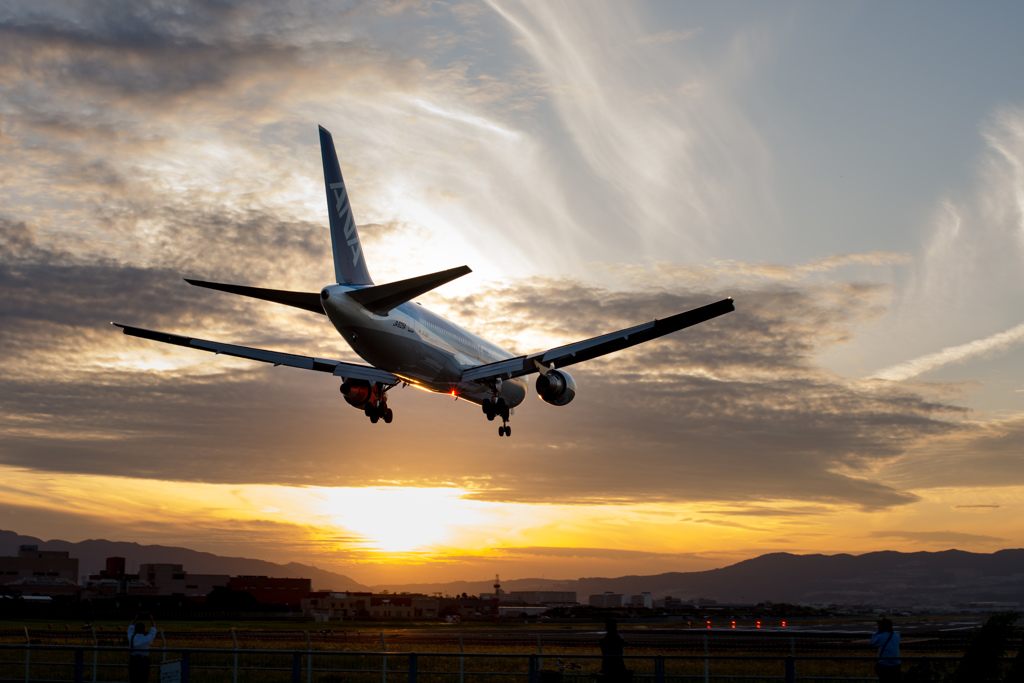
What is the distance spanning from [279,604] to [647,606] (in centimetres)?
6626

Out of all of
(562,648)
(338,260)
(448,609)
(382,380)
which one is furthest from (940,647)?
(448,609)

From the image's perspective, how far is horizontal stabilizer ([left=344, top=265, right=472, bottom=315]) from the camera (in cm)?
2776

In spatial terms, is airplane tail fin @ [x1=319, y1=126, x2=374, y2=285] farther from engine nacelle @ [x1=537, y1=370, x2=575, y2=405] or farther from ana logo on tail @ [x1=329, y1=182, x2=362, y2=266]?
engine nacelle @ [x1=537, y1=370, x2=575, y2=405]

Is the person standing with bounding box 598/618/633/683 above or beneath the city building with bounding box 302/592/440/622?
above

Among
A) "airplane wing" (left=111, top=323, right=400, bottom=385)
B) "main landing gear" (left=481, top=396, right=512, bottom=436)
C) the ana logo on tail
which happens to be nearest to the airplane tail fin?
the ana logo on tail

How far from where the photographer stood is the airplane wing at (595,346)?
28.1 metres

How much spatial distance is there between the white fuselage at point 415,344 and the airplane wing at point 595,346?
130cm

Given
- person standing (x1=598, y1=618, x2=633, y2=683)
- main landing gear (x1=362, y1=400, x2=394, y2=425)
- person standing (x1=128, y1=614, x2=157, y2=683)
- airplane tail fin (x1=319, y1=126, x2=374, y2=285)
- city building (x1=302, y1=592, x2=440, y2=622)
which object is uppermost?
airplane tail fin (x1=319, y1=126, x2=374, y2=285)

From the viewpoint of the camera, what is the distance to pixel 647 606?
152 meters

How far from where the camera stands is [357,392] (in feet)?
126

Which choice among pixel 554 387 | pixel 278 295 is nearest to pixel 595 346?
pixel 554 387

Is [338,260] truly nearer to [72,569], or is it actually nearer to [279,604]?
[279,604]

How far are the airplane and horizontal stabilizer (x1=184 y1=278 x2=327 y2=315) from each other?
0.12 feet

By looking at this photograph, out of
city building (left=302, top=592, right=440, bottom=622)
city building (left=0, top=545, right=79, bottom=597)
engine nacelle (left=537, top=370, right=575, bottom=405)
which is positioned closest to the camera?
engine nacelle (left=537, top=370, right=575, bottom=405)
